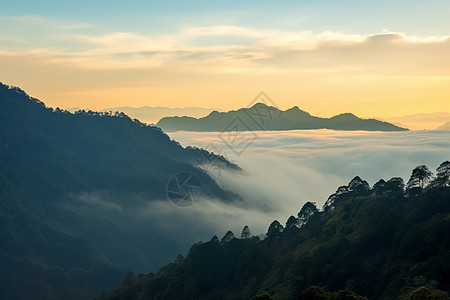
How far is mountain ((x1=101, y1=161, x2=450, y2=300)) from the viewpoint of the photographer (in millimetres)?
72938

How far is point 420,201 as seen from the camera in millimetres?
93375

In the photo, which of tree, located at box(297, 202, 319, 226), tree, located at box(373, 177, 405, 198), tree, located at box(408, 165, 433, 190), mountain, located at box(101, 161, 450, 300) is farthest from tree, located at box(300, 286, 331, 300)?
tree, located at box(297, 202, 319, 226)

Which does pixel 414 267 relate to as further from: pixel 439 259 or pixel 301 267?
pixel 301 267

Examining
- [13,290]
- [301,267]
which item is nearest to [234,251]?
[301,267]

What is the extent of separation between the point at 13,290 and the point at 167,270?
97867 millimetres

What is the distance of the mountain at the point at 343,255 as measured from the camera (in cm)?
7294

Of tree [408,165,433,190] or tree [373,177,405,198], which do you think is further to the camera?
tree [373,177,405,198]

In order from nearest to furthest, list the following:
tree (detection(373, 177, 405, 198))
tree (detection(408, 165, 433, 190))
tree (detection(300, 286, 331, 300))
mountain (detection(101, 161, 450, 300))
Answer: tree (detection(300, 286, 331, 300)), mountain (detection(101, 161, 450, 300)), tree (detection(408, 165, 433, 190)), tree (detection(373, 177, 405, 198))

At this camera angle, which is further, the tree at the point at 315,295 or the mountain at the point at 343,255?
the mountain at the point at 343,255

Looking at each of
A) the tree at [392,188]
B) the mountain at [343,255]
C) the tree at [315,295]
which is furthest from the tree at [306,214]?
the tree at [315,295]

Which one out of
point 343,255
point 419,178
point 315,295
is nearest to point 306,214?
point 419,178

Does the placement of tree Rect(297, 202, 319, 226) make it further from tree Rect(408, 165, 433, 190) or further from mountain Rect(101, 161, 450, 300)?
tree Rect(408, 165, 433, 190)

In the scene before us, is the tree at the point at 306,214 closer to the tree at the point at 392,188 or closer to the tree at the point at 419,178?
the tree at the point at 392,188

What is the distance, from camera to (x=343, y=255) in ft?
271
